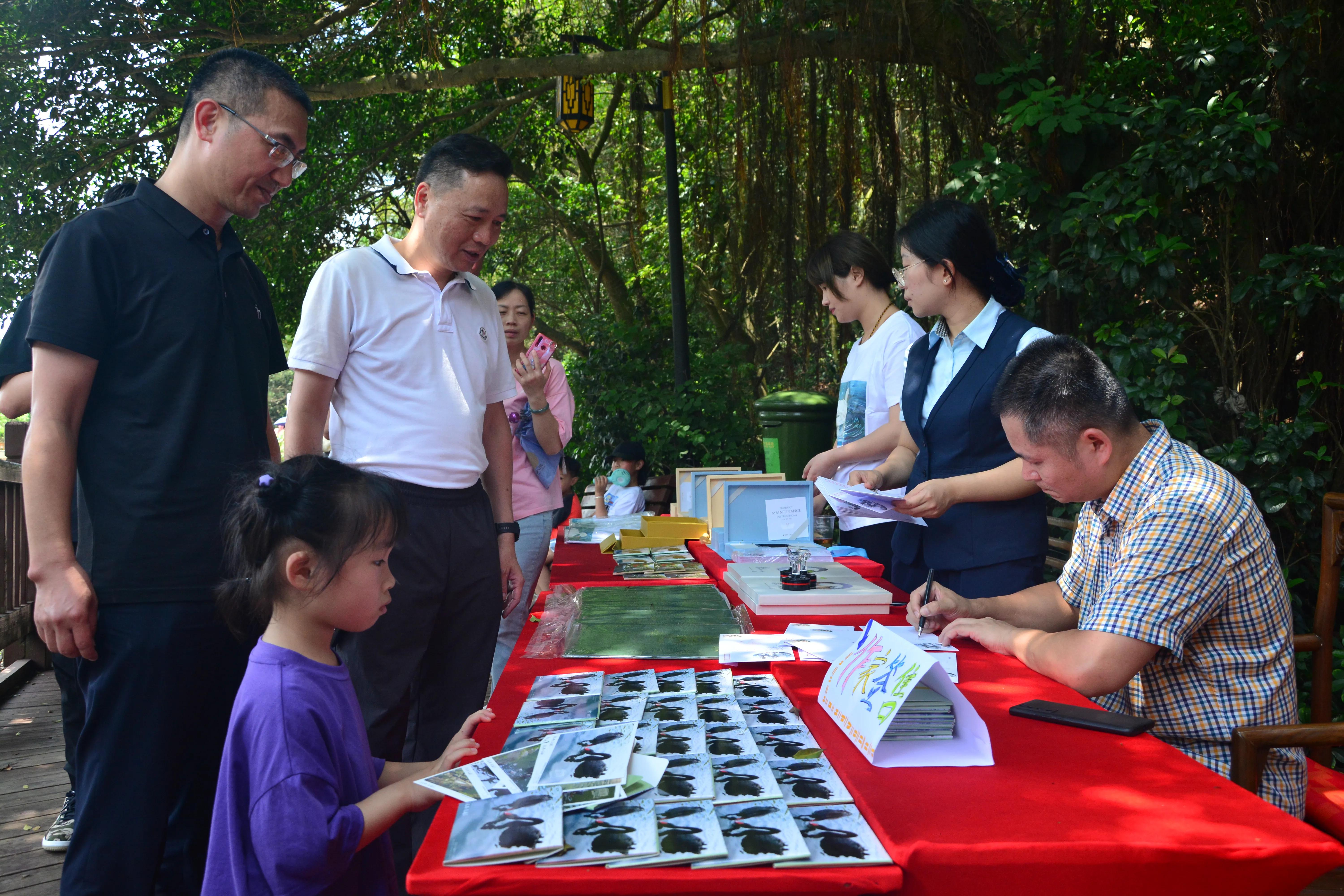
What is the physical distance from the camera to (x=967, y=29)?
4.90 m

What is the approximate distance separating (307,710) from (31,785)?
2864mm

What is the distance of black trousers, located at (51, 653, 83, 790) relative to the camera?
1938 mm

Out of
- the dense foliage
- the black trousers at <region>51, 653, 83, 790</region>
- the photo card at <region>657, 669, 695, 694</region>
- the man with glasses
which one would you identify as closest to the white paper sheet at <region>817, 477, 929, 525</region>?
the photo card at <region>657, 669, 695, 694</region>

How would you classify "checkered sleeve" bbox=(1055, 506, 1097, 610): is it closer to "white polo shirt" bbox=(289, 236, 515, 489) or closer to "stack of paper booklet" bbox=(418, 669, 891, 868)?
"stack of paper booklet" bbox=(418, 669, 891, 868)

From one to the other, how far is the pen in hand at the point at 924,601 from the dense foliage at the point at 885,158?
8.31 ft

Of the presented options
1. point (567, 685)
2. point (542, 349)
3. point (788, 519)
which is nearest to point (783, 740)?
point (567, 685)

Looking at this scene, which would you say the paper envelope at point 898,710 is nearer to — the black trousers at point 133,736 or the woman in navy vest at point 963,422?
the woman in navy vest at point 963,422

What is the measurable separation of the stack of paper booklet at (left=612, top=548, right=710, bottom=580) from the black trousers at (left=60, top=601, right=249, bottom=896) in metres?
1.22

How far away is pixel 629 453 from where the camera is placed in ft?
18.2

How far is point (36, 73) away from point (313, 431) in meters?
6.12

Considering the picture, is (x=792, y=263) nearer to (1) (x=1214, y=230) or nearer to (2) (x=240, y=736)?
(1) (x=1214, y=230)

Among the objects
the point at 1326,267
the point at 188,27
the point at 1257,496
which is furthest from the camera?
the point at 188,27

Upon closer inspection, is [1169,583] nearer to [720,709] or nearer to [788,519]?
[720,709]

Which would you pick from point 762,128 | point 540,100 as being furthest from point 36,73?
point 762,128
